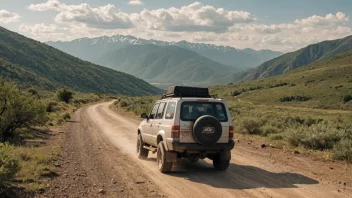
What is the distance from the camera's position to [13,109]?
671 inches

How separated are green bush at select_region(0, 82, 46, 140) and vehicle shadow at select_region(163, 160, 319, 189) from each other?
9.42 meters

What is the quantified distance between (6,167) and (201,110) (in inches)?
209

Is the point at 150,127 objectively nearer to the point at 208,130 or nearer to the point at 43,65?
the point at 208,130

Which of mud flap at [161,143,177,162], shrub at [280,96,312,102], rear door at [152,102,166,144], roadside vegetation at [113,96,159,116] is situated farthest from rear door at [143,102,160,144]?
shrub at [280,96,312,102]

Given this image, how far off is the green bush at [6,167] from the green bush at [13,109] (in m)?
8.85

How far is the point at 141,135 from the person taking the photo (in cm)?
1372

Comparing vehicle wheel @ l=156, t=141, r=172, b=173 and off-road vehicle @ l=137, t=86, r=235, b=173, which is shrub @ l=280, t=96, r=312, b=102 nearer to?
off-road vehicle @ l=137, t=86, r=235, b=173

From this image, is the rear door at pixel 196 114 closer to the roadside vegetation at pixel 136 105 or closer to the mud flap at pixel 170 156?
the mud flap at pixel 170 156

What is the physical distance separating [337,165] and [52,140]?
1356 cm

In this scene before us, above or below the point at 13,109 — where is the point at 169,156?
below

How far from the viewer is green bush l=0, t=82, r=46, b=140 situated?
16859 mm

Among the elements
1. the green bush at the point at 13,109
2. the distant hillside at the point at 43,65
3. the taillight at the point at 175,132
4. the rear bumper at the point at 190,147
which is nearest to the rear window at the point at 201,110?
the taillight at the point at 175,132

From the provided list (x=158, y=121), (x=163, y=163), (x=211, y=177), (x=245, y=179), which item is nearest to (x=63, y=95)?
(x=158, y=121)

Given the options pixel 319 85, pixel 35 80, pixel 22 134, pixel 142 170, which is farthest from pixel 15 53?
pixel 142 170
